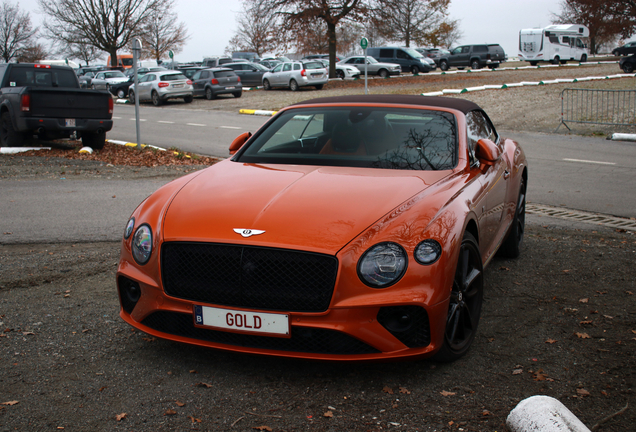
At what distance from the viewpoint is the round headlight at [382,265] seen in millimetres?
3135

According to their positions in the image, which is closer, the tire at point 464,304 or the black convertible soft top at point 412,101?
the tire at point 464,304

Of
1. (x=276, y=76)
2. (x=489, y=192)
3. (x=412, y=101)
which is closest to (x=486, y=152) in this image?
(x=489, y=192)

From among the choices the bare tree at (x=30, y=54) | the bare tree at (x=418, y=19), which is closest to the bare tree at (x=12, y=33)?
the bare tree at (x=30, y=54)

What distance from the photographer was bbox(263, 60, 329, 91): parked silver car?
32375 mm

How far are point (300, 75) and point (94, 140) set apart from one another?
19.2 meters

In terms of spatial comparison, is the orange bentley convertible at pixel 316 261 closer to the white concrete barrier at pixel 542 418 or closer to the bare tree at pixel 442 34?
the white concrete barrier at pixel 542 418

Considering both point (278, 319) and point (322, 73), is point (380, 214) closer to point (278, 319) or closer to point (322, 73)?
point (278, 319)

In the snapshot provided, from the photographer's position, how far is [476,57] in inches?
1858

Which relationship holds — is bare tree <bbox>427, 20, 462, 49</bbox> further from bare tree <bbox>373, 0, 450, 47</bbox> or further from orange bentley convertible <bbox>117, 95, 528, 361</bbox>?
orange bentley convertible <bbox>117, 95, 528, 361</bbox>

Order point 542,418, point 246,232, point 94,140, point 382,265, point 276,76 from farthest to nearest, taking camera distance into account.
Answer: point 276,76, point 94,140, point 246,232, point 382,265, point 542,418

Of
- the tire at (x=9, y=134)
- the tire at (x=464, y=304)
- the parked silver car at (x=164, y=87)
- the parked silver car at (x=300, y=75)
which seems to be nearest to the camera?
the tire at (x=464, y=304)

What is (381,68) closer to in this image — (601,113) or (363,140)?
(601,113)

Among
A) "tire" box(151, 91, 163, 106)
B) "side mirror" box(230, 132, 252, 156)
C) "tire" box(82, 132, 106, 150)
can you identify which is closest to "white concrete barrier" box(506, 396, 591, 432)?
"side mirror" box(230, 132, 252, 156)

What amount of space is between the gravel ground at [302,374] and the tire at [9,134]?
952 centimetres
